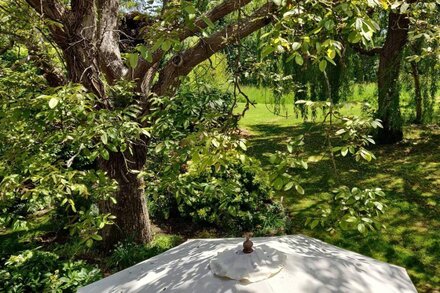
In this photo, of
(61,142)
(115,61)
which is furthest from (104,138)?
(115,61)

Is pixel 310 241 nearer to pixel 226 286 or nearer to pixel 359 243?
pixel 226 286

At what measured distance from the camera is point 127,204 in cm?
625

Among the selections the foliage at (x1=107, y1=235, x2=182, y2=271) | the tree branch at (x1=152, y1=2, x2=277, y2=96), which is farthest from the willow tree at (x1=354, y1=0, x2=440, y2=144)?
the foliage at (x1=107, y1=235, x2=182, y2=271)

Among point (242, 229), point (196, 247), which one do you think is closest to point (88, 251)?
point (242, 229)

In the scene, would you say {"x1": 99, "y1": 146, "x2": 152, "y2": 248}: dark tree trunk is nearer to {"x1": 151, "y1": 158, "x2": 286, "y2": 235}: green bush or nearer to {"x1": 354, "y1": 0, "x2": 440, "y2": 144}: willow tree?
{"x1": 151, "y1": 158, "x2": 286, "y2": 235}: green bush

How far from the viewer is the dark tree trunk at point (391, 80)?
9.06m

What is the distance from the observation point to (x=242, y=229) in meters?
6.91

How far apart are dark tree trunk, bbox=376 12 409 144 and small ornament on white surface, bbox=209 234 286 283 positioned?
7.00 m

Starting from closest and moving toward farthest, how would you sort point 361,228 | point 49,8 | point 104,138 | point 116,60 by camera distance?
point 361,228 → point 104,138 → point 49,8 → point 116,60

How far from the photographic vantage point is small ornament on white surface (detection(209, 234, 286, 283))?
2666mm

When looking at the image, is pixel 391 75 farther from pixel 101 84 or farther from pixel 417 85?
pixel 101 84

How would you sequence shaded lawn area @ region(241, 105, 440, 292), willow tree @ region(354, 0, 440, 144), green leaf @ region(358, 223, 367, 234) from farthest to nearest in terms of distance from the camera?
1. willow tree @ region(354, 0, 440, 144)
2. shaded lawn area @ region(241, 105, 440, 292)
3. green leaf @ region(358, 223, 367, 234)

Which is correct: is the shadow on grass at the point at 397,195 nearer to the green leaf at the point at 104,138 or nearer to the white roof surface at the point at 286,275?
the white roof surface at the point at 286,275

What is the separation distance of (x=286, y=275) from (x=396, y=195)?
6.62 m
